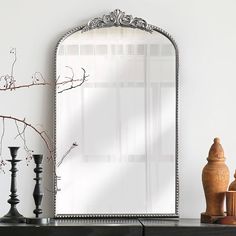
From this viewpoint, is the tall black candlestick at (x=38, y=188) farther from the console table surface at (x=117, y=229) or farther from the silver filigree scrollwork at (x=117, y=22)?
the silver filigree scrollwork at (x=117, y=22)

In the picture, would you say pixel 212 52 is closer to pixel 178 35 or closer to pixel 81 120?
pixel 178 35

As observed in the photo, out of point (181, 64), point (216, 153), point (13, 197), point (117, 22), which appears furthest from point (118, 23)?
point (13, 197)

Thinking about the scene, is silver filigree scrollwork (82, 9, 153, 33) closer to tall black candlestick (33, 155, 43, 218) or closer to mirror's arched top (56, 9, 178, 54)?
mirror's arched top (56, 9, 178, 54)

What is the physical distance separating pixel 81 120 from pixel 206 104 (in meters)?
0.57

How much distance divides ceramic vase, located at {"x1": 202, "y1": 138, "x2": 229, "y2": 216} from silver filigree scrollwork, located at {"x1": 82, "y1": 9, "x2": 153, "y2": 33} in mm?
666

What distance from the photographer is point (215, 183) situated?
2307mm

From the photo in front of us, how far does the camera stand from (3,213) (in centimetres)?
255

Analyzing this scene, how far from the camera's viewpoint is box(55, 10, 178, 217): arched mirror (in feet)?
8.22

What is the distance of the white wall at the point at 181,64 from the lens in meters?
2.56

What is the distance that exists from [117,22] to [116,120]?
44cm

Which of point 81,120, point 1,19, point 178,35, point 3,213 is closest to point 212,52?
point 178,35

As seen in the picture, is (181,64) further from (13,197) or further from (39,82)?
(13,197)

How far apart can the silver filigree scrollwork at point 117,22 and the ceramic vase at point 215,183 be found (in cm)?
67

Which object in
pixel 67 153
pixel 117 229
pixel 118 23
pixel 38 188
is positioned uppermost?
pixel 118 23
